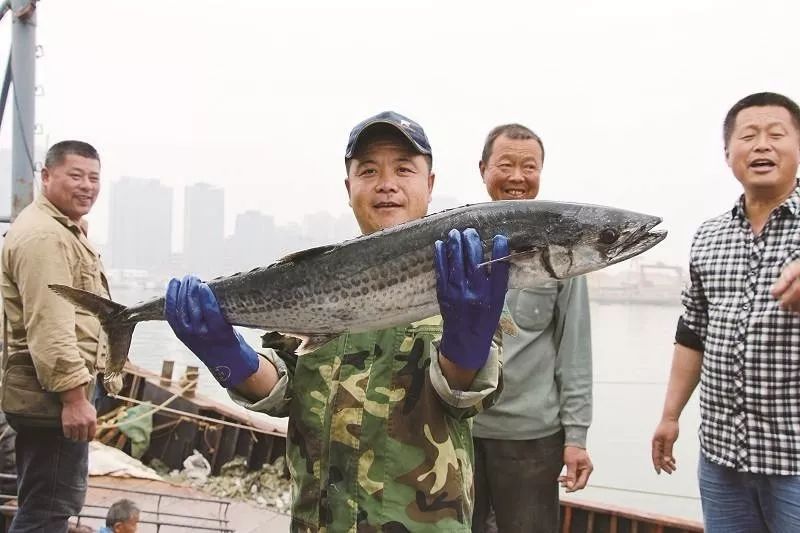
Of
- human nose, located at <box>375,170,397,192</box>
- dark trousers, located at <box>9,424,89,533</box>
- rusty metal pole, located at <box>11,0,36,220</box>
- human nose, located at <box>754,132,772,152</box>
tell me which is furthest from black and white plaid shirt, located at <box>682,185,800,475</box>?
rusty metal pole, located at <box>11,0,36,220</box>

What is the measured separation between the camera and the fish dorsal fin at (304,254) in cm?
232

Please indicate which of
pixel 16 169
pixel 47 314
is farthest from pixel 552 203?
pixel 16 169

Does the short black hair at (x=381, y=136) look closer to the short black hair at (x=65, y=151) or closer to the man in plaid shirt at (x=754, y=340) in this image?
the man in plaid shirt at (x=754, y=340)

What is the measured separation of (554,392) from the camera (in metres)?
3.73

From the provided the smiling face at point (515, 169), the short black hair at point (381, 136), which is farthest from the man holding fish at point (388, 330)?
the smiling face at point (515, 169)

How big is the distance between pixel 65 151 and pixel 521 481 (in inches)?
155

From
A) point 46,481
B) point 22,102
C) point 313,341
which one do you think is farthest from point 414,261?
point 22,102

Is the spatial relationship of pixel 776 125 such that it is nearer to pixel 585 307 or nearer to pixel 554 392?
pixel 585 307

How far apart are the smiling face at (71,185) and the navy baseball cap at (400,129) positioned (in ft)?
8.84

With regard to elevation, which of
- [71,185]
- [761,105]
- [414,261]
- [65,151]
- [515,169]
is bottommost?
[414,261]

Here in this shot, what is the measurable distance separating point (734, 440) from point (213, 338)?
2723mm

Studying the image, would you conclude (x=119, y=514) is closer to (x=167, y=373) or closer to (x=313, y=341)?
(x=313, y=341)

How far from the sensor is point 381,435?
2.34 m

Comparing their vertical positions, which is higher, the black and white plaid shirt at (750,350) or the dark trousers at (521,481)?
the black and white plaid shirt at (750,350)
